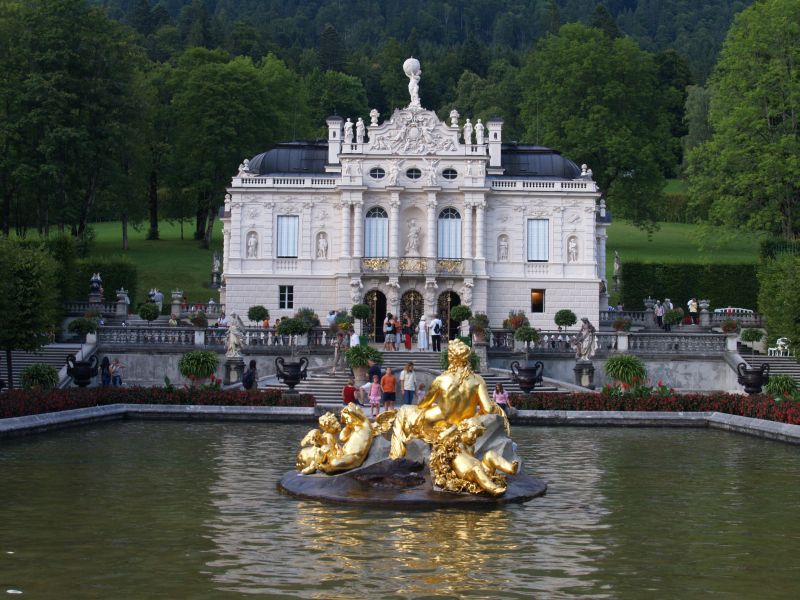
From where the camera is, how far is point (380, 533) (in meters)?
17.8

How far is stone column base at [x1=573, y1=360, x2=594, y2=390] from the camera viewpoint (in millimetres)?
43500

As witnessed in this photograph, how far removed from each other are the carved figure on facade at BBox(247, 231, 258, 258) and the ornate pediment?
5.81 meters

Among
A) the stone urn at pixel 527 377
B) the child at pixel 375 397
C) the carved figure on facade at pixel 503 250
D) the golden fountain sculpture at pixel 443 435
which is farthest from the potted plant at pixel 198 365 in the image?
the carved figure on facade at pixel 503 250

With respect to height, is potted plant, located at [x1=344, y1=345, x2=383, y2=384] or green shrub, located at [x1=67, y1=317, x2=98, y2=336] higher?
green shrub, located at [x1=67, y1=317, x2=98, y2=336]

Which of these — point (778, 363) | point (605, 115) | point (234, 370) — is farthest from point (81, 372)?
point (605, 115)

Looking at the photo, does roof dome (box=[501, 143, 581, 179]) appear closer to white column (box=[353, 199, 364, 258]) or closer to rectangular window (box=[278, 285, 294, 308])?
white column (box=[353, 199, 364, 258])

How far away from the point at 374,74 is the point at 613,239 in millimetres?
50907

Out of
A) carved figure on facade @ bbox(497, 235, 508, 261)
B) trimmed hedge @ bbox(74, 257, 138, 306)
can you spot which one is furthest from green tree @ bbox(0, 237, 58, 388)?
carved figure on facade @ bbox(497, 235, 508, 261)

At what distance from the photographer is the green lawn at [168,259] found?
6675cm

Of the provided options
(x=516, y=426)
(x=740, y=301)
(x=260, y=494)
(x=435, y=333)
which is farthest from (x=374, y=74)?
(x=260, y=494)

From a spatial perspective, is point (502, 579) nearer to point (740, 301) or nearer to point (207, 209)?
point (740, 301)

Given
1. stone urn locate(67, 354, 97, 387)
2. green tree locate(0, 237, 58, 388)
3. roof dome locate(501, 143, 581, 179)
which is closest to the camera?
green tree locate(0, 237, 58, 388)

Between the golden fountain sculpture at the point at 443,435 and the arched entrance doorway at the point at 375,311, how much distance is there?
31.0m

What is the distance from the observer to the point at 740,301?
60500 millimetres
